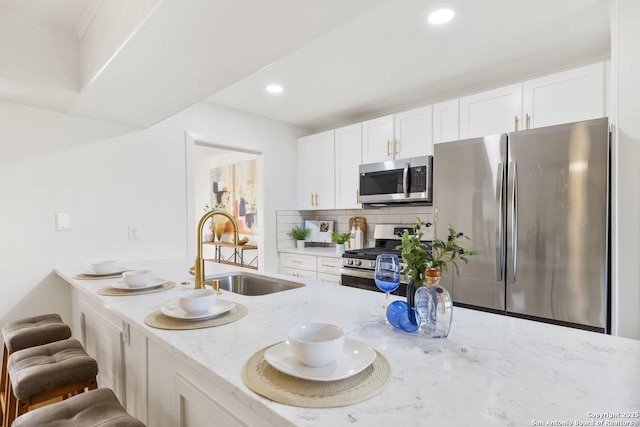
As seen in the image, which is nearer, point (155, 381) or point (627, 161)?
point (155, 381)

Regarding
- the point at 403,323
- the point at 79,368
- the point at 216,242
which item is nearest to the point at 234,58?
the point at 403,323

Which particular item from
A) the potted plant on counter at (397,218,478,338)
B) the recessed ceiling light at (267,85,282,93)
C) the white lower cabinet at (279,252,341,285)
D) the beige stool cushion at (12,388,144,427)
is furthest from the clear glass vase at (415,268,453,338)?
the recessed ceiling light at (267,85,282,93)

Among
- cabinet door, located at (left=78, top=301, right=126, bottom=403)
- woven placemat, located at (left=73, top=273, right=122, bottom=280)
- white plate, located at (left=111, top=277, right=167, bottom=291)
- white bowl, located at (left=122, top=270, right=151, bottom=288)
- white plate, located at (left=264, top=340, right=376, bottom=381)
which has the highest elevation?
white bowl, located at (left=122, top=270, right=151, bottom=288)

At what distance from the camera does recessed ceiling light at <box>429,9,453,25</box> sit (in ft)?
5.96

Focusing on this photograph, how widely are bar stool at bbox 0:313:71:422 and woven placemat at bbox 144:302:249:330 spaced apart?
100 centimetres

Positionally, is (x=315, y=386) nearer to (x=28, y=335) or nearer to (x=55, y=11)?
(x=28, y=335)

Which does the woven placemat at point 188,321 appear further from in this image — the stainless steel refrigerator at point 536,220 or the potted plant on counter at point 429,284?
the stainless steel refrigerator at point 536,220

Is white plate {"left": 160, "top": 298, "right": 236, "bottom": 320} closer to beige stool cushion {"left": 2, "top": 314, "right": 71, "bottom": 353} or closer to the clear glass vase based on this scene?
the clear glass vase

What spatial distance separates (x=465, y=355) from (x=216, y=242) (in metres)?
5.44

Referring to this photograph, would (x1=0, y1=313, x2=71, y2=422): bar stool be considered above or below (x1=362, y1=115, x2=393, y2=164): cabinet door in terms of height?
below

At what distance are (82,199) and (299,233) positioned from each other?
215cm

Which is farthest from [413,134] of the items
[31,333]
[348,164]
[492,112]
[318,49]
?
[31,333]

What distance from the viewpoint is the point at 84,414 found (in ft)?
3.46

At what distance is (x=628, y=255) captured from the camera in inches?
63.9
